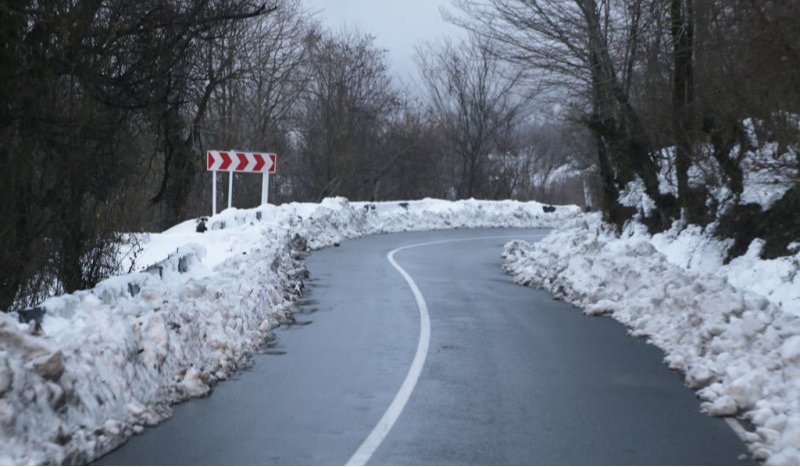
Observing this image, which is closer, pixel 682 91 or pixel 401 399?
pixel 401 399

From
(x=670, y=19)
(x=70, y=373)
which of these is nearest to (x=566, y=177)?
(x=670, y=19)

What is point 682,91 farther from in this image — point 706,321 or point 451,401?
point 451,401

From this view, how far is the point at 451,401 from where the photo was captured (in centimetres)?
913

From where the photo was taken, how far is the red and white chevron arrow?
27.8 meters

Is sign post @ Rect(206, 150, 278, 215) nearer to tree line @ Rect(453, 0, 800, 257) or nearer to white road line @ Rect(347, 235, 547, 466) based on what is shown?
tree line @ Rect(453, 0, 800, 257)

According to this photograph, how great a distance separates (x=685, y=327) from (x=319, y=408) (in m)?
5.30

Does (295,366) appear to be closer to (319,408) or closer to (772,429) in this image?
(319,408)

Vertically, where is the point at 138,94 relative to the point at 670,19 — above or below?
below

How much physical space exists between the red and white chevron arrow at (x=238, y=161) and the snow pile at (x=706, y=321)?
10.8 m

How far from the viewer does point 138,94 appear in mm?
10984

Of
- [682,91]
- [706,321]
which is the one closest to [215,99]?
[682,91]

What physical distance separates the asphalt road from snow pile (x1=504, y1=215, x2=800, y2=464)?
0.29 meters

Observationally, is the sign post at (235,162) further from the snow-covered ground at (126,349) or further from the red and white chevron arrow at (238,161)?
the snow-covered ground at (126,349)

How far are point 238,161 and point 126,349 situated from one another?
812 inches
